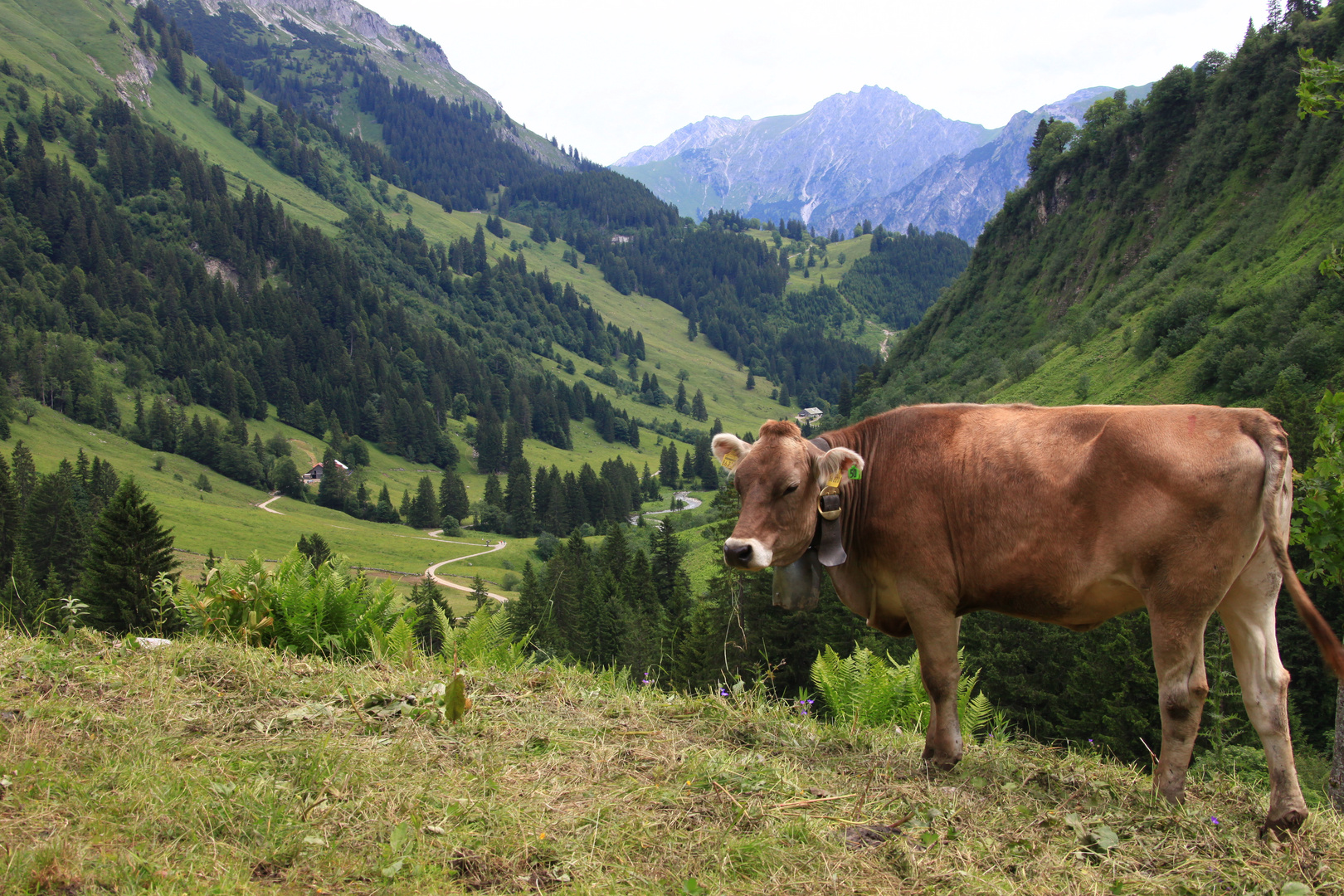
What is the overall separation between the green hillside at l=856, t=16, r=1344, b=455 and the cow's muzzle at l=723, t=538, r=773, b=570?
4238cm

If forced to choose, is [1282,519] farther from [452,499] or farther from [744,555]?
[452,499]

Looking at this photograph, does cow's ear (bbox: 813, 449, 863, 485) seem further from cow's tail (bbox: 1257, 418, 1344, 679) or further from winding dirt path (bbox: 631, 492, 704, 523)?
winding dirt path (bbox: 631, 492, 704, 523)

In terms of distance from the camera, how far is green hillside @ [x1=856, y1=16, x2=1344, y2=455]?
188 feet

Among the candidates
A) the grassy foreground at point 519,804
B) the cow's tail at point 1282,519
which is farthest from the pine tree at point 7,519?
the cow's tail at point 1282,519

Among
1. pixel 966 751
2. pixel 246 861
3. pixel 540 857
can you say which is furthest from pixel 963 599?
pixel 246 861

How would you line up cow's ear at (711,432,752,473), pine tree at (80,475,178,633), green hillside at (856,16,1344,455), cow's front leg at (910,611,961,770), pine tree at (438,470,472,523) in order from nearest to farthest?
cow's front leg at (910,611,961,770) → cow's ear at (711,432,752,473) → pine tree at (80,475,178,633) → green hillside at (856,16,1344,455) → pine tree at (438,470,472,523)

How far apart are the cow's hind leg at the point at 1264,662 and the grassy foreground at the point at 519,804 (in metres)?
0.41

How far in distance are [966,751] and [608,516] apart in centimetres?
14808

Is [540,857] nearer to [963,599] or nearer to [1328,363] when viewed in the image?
[963,599]

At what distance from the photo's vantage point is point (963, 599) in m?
6.39

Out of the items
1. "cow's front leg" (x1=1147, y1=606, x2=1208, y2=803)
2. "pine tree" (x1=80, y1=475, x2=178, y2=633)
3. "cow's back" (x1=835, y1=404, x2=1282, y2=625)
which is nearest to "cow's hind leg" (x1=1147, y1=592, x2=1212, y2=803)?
"cow's front leg" (x1=1147, y1=606, x2=1208, y2=803)

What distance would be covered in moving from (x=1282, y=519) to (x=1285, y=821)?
1.97m

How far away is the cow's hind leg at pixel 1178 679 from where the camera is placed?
17.5 ft

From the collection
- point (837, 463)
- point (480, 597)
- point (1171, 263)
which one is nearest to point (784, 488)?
point (837, 463)
